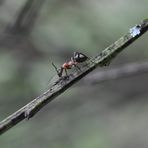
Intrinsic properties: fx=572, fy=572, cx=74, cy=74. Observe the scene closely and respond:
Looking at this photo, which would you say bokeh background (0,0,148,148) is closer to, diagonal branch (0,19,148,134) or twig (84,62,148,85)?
twig (84,62,148,85)

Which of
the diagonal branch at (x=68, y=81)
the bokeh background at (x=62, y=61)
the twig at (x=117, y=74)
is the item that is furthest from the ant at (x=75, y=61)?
the bokeh background at (x=62, y=61)

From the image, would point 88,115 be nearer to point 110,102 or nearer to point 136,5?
point 110,102

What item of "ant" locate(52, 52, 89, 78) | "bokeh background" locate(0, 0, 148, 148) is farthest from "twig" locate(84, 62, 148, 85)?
"ant" locate(52, 52, 89, 78)

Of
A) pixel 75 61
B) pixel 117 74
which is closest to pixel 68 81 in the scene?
pixel 75 61

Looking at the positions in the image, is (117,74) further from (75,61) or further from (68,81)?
(68,81)

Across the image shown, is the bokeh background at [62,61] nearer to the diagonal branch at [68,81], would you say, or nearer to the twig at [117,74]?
the twig at [117,74]
